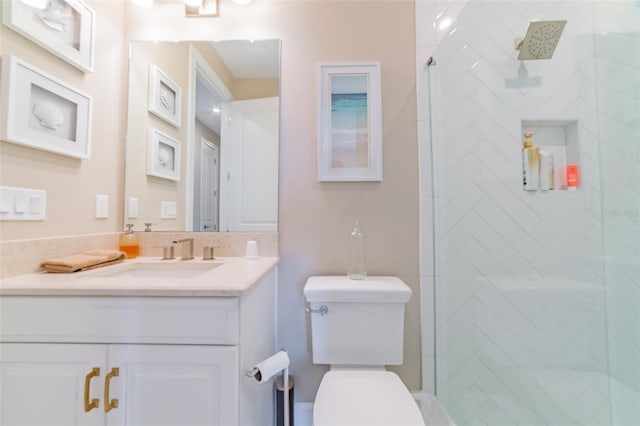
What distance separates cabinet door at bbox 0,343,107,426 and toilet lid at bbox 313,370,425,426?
0.63 metres

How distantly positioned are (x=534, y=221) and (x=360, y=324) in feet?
3.10

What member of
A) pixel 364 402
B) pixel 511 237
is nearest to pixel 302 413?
pixel 364 402

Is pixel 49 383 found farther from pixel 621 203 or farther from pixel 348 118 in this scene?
pixel 621 203

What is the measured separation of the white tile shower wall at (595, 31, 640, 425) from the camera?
1.11 meters

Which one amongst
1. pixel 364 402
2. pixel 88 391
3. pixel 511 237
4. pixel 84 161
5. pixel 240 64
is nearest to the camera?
pixel 88 391

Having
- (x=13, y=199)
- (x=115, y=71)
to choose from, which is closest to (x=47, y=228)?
(x=13, y=199)

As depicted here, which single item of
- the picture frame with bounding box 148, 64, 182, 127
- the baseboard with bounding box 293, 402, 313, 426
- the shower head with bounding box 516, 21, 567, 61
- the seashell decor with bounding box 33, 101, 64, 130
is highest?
the shower head with bounding box 516, 21, 567, 61

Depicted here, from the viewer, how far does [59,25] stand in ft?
3.39

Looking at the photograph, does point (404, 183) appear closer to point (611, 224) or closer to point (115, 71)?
point (611, 224)

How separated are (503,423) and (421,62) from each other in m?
1.72

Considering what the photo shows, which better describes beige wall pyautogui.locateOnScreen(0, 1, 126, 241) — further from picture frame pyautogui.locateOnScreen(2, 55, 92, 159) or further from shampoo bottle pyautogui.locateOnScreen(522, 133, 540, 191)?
shampoo bottle pyautogui.locateOnScreen(522, 133, 540, 191)

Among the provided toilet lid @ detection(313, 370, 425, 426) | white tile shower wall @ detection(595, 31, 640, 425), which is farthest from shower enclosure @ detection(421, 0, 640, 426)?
toilet lid @ detection(313, 370, 425, 426)

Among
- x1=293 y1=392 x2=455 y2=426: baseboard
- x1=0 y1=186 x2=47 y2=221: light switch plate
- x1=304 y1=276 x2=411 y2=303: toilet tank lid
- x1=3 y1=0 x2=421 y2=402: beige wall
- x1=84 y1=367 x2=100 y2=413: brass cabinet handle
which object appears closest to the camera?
x1=84 y1=367 x2=100 y2=413: brass cabinet handle

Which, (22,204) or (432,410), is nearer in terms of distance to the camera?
(22,204)
